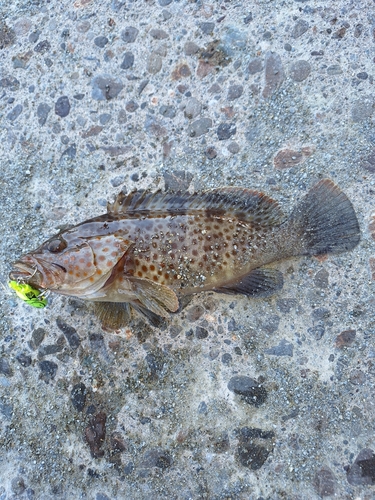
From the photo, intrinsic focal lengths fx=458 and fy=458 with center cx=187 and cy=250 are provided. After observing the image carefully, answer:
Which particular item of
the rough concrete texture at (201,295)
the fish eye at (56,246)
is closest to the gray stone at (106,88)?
the rough concrete texture at (201,295)

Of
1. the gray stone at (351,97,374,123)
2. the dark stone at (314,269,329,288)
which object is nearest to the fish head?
the dark stone at (314,269,329,288)

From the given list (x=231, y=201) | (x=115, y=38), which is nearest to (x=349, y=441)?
(x=231, y=201)

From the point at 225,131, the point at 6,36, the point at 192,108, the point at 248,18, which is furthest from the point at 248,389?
the point at 6,36

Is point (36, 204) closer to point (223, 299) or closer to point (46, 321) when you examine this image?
point (46, 321)

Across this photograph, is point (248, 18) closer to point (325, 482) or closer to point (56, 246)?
point (56, 246)

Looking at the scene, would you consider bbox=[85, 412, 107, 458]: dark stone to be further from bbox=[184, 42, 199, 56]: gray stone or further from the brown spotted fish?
bbox=[184, 42, 199, 56]: gray stone

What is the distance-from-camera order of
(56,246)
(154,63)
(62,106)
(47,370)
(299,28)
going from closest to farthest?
(56,246) → (47,370) → (299,28) → (154,63) → (62,106)
